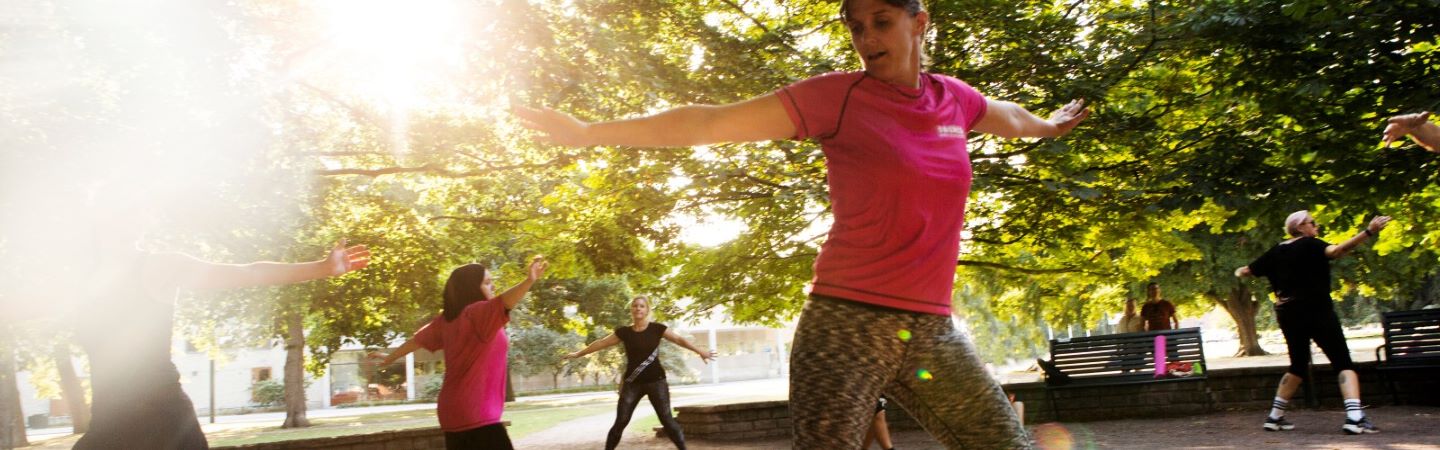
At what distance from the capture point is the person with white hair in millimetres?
9547

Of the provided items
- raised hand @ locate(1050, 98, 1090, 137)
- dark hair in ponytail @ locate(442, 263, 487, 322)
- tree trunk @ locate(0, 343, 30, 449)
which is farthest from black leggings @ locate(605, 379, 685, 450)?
tree trunk @ locate(0, 343, 30, 449)

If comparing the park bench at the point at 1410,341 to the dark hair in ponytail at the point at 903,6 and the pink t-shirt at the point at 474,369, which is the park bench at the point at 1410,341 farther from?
the dark hair in ponytail at the point at 903,6

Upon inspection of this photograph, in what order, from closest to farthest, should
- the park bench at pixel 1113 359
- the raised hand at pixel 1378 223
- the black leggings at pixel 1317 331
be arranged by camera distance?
the raised hand at pixel 1378 223 → the black leggings at pixel 1317 331 → the park bench at pixel 1113 359

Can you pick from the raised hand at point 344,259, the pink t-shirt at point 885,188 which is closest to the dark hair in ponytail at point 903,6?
the pink t-shirt at point 885,188

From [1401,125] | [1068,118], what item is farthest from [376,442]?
[1401,125]

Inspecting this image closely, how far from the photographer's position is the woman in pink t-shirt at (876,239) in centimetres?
266

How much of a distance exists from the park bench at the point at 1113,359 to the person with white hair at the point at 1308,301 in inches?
130

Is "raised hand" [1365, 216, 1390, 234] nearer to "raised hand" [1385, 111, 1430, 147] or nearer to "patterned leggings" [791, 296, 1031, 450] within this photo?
"raised hand" [1385, 111, 1430, 147]

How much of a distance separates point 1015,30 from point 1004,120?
827 centimetres

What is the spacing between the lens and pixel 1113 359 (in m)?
13.7

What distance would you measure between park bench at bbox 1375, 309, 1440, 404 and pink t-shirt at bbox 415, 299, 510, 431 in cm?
992

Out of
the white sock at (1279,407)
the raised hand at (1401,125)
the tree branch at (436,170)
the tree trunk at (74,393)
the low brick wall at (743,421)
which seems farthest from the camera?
the tree trunk at (74,393)

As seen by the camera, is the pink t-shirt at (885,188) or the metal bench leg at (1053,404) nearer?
the pink t-shirt at (885,188)

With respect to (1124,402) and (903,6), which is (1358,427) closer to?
(1124,402)
